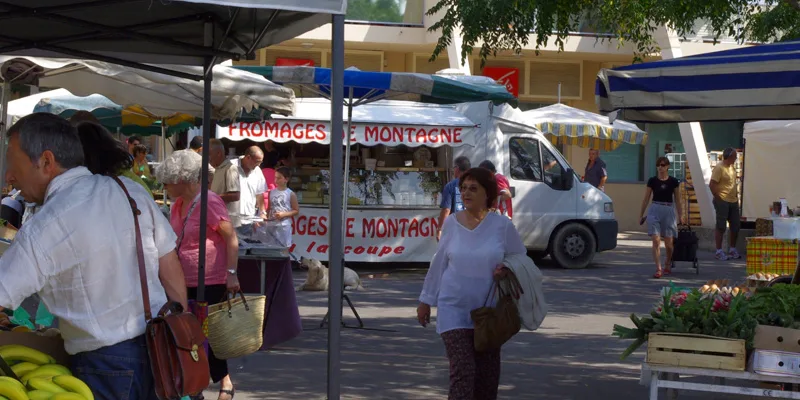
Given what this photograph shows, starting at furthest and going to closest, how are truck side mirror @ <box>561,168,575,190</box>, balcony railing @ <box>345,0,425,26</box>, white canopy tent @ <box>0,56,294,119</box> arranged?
balcony railing @ <box>345,0,425,26</box>, truck side mirror @ <box>561,168,575,190</box>, white canopy tent @ <box>0,56,294,119</box>

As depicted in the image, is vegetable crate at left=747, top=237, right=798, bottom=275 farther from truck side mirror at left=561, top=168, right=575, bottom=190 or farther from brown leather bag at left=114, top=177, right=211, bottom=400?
brown leather bag at left=114, top=177, right=211, bottom=400

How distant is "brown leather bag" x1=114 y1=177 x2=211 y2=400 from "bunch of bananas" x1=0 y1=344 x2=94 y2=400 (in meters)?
0.27

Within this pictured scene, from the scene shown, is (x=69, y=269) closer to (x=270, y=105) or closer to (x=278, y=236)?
(x=270, y=105)

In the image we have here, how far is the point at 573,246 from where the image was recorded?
1802 cm

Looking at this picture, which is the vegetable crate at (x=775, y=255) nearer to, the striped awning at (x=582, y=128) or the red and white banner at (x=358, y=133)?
the red and white banner at (x=358, y=133)

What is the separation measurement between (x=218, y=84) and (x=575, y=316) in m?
5.58

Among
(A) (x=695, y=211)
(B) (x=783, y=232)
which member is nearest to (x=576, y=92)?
(A) (x=695, y=211)

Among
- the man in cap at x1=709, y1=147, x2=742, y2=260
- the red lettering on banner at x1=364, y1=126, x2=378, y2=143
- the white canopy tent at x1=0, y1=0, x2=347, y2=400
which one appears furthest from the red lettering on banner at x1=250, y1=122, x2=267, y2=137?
the white canopy tent at x1=0, y1=0, x2=347, y2=400

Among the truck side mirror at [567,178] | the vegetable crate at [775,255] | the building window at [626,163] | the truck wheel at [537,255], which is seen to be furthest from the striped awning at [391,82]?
the building window at [626,163]

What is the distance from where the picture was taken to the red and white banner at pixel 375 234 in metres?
16.6

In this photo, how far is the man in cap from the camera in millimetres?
20469

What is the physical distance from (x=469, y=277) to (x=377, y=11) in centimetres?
1998

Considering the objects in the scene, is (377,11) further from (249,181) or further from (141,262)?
(141,262)

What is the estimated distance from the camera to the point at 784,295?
6.56m
